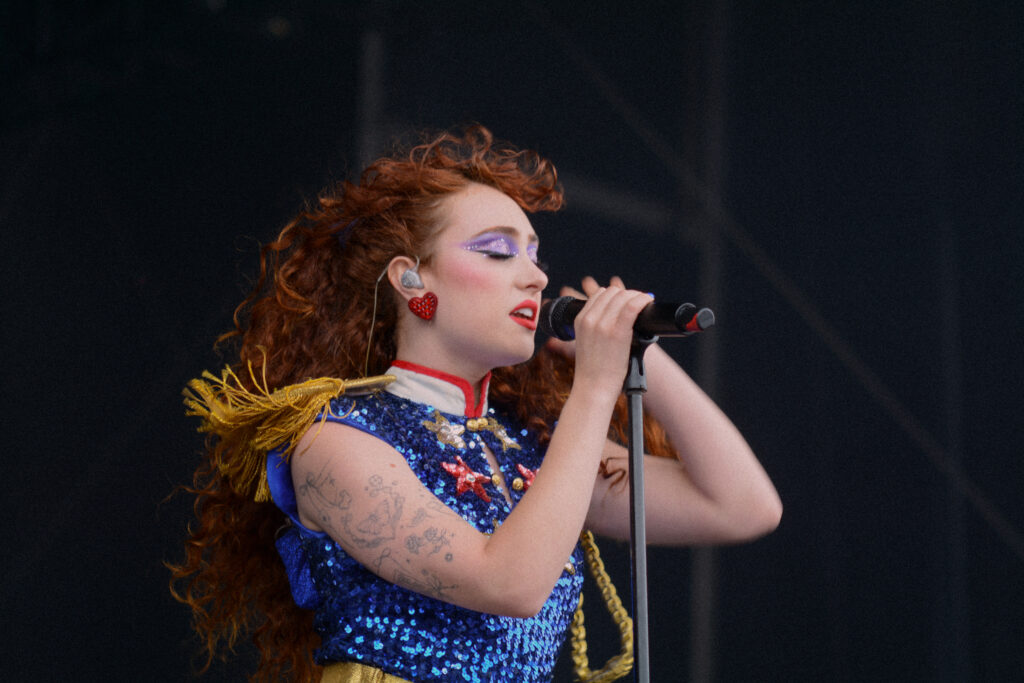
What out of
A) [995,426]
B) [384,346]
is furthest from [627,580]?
[384,346]

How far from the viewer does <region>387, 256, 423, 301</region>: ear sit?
1518 mm

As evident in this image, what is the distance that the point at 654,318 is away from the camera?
1204mm

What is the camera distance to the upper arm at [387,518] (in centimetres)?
124

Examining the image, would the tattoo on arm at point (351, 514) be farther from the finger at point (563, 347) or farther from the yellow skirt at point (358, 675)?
the finger at point (563, 347)

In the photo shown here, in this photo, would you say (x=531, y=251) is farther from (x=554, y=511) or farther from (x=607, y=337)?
(x=554, y=511)

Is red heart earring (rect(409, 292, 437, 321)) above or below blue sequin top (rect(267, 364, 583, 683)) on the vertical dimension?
above

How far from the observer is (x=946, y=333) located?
2150 mm

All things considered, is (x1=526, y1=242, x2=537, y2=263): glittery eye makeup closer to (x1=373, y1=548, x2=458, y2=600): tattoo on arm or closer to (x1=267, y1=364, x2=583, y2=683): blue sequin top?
(x1=267, y1=364, x2=583, y2=683): blue sequin top

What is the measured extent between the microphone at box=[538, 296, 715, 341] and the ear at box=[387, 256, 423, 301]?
208 mm

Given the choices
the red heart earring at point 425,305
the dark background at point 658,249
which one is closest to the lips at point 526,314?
the red heart earring at point 425,305

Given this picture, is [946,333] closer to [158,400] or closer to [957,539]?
[957,539]

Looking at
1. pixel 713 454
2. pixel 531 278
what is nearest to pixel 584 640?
pixel 713 454

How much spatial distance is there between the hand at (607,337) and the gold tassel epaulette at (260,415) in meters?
0.35

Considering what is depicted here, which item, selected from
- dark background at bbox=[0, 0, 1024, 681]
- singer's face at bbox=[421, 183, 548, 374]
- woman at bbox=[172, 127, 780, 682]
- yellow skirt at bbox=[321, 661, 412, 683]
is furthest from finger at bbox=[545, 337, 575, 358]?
dark background at bbox=[0, 0, 1024, 681]
